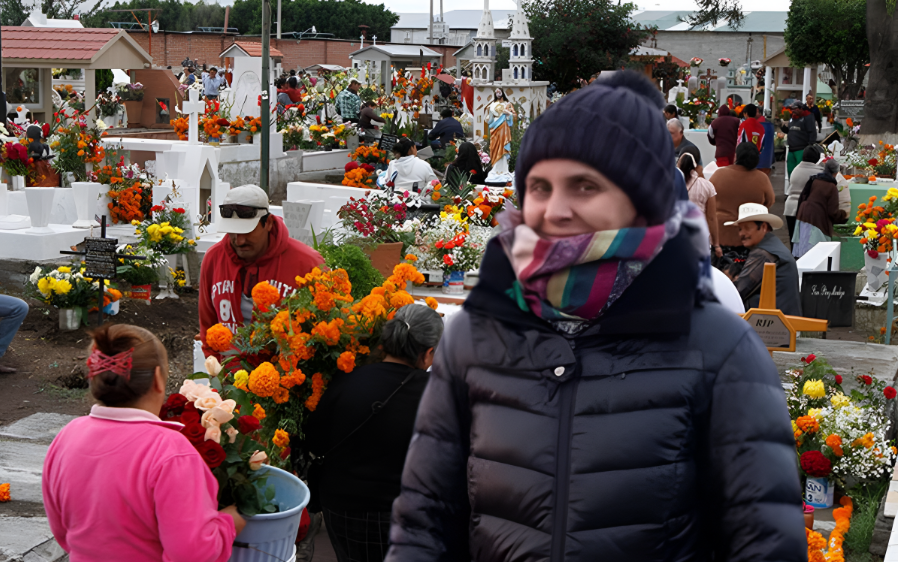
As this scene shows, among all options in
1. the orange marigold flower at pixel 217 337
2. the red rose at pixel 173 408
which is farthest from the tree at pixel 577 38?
the red rose at pixel 173 408

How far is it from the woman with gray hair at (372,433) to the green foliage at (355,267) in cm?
134

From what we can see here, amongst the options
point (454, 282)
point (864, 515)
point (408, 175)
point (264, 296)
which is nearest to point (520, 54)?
point (408, 175)

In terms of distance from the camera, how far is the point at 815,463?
15.5 feet

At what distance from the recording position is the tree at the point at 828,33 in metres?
31.0

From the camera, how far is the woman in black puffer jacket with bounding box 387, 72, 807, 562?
156cm

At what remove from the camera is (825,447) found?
16.1ft

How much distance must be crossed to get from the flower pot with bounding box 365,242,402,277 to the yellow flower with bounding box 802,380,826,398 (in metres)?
3.93

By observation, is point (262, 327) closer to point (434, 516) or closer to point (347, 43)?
point (434, 516)

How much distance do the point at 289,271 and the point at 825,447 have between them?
2.83 metres

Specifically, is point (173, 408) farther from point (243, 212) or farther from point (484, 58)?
point (484, 58)

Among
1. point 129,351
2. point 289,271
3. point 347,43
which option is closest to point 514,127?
point 289,271

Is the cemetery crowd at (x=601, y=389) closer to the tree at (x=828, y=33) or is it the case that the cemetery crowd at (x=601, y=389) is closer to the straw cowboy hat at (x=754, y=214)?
the straw cowboy hat at (x=754, y=214)

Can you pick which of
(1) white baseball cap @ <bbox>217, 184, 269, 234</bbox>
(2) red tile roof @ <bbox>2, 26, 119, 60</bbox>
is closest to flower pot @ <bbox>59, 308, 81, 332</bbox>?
(1) white baseball cap @ <bbox>217, 184, 269, 234</bbox>

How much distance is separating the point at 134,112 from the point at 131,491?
90.1 feet
